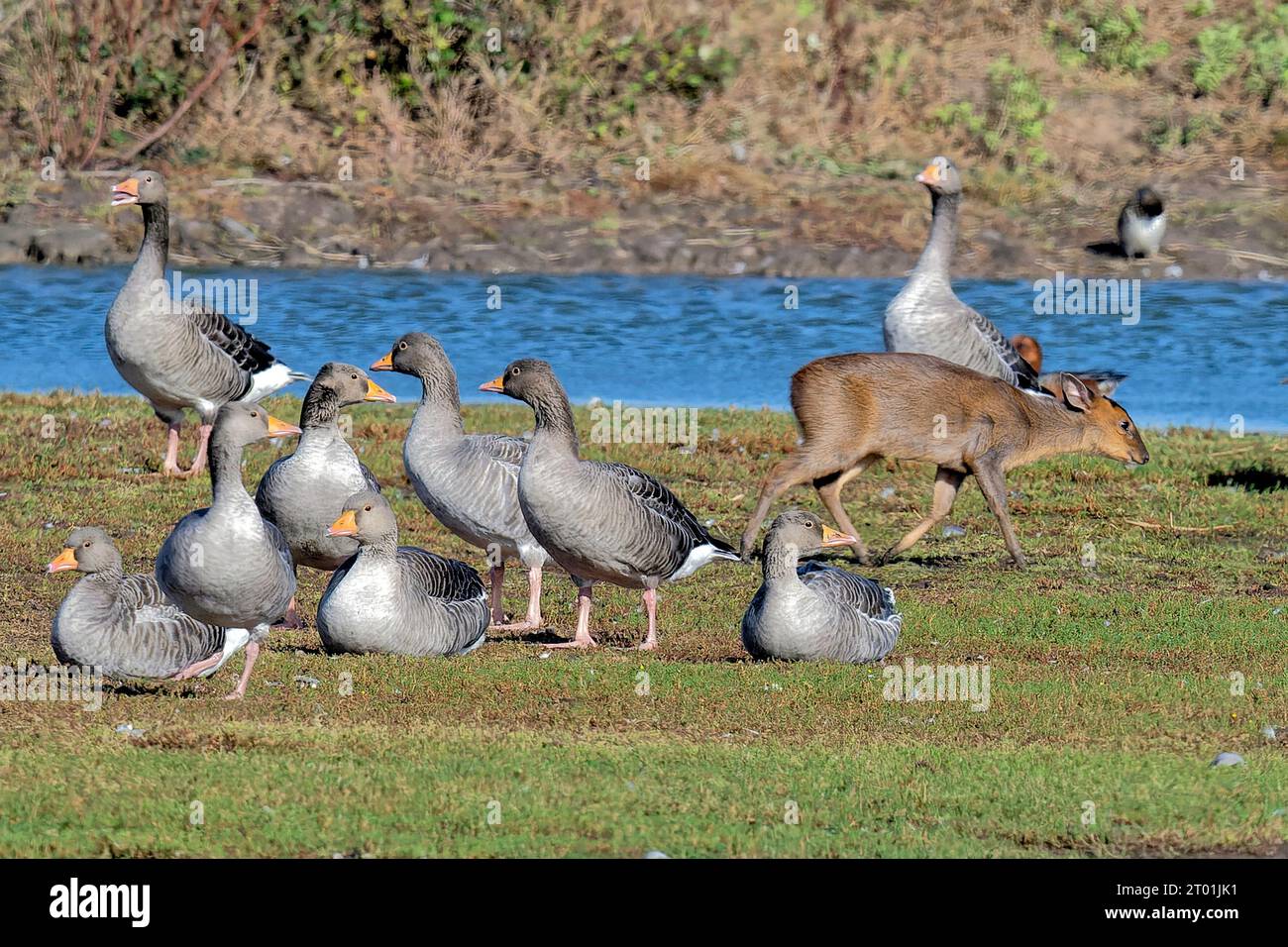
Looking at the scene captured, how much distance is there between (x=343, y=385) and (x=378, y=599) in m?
2.20

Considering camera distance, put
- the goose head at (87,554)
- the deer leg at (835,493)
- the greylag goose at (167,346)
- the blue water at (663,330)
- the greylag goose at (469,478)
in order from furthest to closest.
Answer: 1. the blue water at (663,330)
2. the greylag goose at (167,346)
3. the deer leg at (835,493)
4. the greylag goose at (469,478)
5. the goose head at (87,554)

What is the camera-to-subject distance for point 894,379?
1480 centimetres

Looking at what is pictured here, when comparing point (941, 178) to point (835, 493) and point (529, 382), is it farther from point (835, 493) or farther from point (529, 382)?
point (529, 382)

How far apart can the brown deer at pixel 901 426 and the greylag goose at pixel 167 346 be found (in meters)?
5.02

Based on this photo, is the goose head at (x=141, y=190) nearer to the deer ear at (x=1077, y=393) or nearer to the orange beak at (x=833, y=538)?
the deer ear at (x=1077, y=393)

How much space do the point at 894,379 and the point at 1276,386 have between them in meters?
11.1

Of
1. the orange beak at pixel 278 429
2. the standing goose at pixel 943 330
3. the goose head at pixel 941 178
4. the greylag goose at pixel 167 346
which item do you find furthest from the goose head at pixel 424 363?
the goose head at pixel 941 178

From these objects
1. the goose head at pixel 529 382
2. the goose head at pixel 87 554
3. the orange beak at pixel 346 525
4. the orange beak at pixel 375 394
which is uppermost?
the goose head at pixel 529 382

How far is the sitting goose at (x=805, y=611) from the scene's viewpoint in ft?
35.9

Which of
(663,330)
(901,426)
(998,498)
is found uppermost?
(901,426)

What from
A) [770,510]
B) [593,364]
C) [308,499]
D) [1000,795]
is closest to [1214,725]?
[1000,795]

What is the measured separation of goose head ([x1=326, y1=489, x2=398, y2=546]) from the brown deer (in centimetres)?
437

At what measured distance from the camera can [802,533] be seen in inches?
436

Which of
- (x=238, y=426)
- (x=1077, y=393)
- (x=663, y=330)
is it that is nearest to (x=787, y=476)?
(x=1077, y=393)
